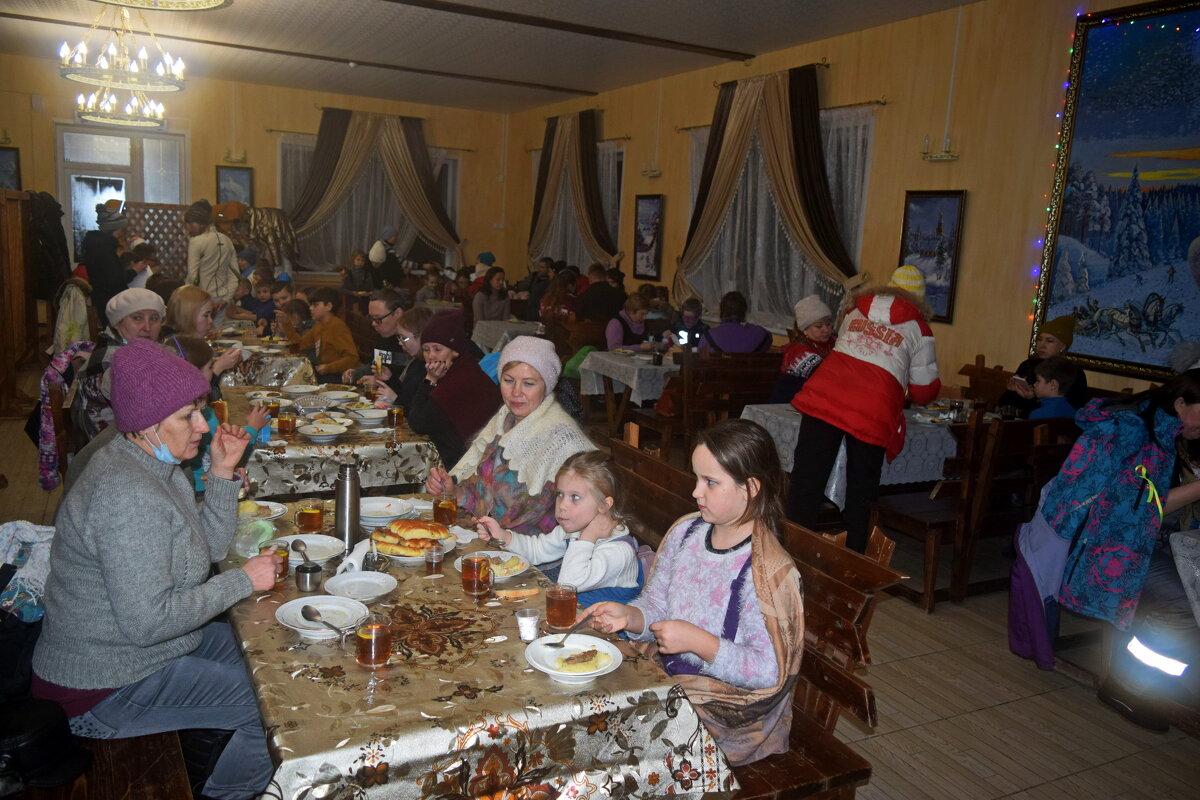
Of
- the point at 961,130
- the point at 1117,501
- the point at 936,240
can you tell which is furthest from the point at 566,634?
the point at 961,130

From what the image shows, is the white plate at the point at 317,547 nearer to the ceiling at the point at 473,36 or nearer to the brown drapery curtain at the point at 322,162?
the ceiling at the point at 473,36

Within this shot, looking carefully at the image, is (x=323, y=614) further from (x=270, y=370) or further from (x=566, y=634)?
(x=270, y=370)

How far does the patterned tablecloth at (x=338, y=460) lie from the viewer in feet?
11.5

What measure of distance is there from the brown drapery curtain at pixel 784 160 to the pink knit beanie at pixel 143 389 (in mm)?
6551

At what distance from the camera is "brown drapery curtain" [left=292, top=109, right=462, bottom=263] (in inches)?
519

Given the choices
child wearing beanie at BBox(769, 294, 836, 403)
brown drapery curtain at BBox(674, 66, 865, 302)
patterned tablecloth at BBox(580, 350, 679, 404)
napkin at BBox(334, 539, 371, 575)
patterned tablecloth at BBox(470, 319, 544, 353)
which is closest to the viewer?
napkin at BBox(334, 539, 371, 575)

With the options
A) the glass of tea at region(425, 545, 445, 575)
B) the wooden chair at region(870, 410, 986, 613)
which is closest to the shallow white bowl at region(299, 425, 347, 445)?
the glass of tea at region(425, 545, 445, 575)

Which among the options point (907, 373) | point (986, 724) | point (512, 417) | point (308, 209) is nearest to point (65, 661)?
point (512, 417)

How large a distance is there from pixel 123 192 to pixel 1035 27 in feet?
39.7

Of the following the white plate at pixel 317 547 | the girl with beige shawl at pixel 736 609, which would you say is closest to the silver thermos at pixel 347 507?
the white plate at pixel 317 547

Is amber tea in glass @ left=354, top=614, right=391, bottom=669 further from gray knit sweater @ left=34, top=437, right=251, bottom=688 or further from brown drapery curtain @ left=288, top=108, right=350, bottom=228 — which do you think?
brown drapery curtain @ left=288, top=108, right=350, bottom=228

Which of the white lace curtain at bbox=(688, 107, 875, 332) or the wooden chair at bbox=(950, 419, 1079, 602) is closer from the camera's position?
the wooden chair at bbox=(950, 419, 1079, 602)

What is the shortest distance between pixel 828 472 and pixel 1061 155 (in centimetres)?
310

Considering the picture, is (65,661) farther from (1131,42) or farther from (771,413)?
(1131,42)
